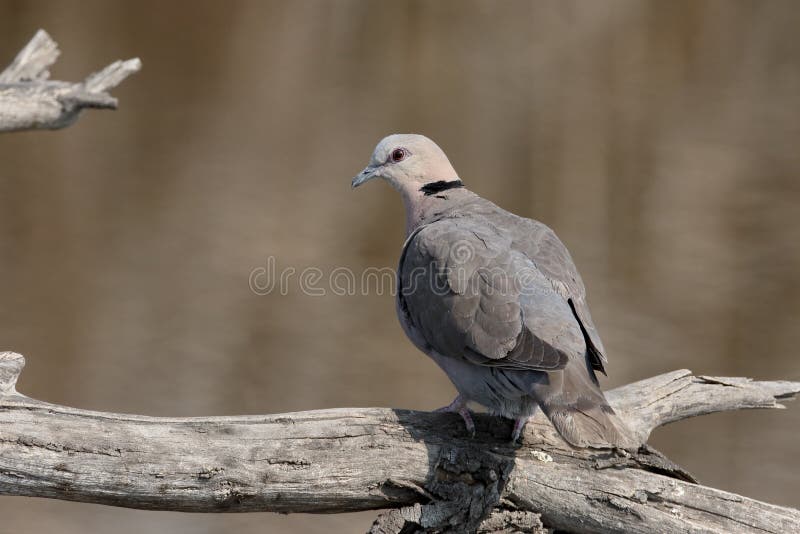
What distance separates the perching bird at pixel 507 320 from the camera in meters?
2.82

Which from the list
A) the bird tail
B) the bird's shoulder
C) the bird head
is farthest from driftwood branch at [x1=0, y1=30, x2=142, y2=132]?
the bird tail

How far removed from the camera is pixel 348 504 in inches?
117

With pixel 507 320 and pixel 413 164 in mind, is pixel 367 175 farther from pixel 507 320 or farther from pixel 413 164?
pixel 507 320

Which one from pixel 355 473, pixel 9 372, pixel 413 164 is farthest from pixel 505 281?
pixel 9 372

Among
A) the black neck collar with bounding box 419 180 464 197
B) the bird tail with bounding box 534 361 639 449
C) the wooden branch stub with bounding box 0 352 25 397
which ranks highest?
the black neck collar with bounding box 419 180 464 197

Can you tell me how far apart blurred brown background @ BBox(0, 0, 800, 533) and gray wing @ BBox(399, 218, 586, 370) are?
266 centimetres

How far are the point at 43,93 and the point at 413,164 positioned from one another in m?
1.70

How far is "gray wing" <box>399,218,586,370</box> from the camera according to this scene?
9.58ft

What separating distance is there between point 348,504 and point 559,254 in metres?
1.03

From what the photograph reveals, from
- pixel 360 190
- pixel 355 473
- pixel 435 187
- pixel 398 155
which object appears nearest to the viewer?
pixel 355 473

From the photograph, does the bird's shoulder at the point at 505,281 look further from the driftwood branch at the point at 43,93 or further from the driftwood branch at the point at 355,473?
the driftwood branch at the point at 43,93

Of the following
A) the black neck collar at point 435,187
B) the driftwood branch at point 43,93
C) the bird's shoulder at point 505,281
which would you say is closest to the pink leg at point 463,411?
the bird's shoulder at point 505,281

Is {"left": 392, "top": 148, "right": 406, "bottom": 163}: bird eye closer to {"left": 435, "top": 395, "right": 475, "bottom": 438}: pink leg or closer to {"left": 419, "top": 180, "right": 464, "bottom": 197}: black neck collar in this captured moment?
{"left": 419, "top": 180, "right": 464, "bottom": 197}: black neck collar

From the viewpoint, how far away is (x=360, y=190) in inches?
254
